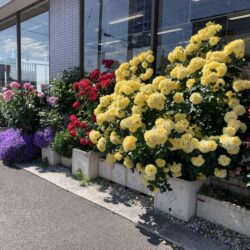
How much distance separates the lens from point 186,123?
262 cm

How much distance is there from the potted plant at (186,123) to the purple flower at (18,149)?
243cm

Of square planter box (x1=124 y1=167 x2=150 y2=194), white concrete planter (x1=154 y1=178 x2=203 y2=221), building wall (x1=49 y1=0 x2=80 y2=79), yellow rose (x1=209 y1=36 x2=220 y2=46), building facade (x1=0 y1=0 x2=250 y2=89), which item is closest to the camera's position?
white concrete planter (x1=154 y1=178 x2=203 y2=221)

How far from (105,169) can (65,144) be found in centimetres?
89

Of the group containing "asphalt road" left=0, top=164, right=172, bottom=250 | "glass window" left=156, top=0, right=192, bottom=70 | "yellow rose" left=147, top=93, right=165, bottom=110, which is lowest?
"asphalt road" left=0, top=164, right=172, bottom=250

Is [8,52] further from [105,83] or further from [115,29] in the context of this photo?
[105,83]

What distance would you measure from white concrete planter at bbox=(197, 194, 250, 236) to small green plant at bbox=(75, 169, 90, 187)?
172cm

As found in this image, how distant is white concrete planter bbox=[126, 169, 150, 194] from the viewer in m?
3.51

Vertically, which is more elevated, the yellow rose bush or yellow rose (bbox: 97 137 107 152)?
the yellow rose bush

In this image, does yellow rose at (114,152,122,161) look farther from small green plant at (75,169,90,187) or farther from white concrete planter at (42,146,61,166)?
white concrete planter at (42,146,61,166)

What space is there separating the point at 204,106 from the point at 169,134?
52cm

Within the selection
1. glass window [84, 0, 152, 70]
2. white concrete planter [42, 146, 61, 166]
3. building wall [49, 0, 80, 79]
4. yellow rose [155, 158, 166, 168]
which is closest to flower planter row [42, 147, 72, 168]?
white concrete planter [42, 146, 61, 166]

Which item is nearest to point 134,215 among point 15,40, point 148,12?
point 148,12

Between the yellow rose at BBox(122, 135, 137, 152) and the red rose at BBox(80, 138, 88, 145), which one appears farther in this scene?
the red rose at BBox(80, 138, 88, 145)

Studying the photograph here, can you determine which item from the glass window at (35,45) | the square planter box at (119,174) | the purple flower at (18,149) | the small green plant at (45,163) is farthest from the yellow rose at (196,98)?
the glass window at (35,45)
